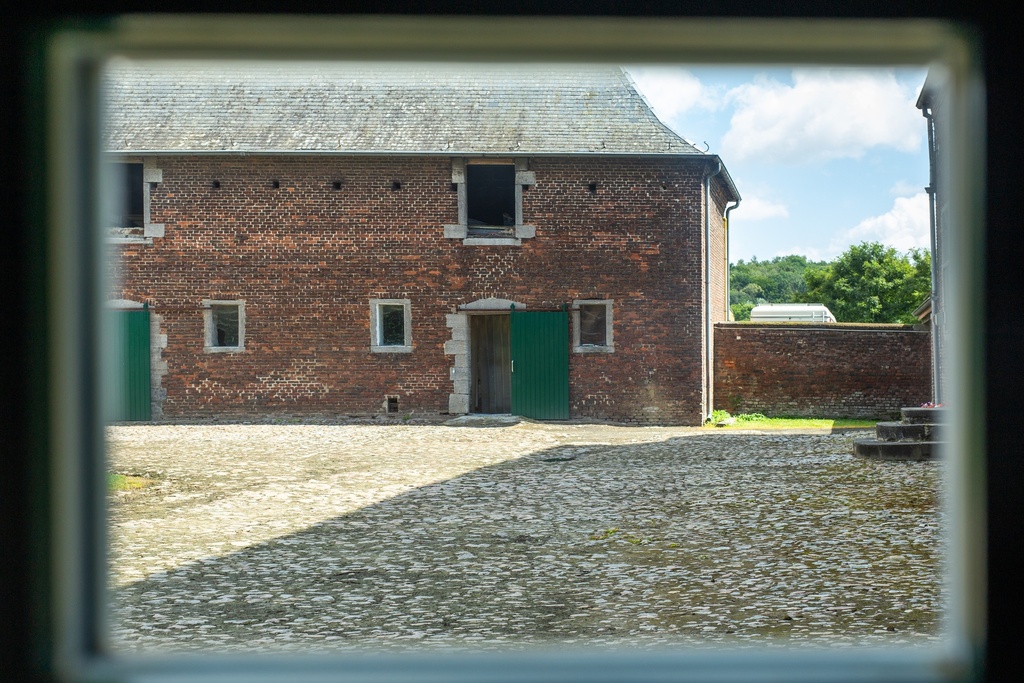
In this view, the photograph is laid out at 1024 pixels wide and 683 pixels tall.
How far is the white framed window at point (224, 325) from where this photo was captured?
17141 millimetres

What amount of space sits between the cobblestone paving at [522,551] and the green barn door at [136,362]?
5.35 meters

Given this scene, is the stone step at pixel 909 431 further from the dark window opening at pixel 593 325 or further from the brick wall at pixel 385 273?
the dark window opening at pixel 593 325

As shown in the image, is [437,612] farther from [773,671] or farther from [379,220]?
[379,220]

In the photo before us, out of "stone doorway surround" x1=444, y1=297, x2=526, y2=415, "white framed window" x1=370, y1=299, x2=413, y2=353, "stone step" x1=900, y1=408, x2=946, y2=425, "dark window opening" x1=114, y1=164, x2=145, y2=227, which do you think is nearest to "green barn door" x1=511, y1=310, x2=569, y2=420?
"stone doorway surround" x1=444, y1=297, x2=526, y2=415

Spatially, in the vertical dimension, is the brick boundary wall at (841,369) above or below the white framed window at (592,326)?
below

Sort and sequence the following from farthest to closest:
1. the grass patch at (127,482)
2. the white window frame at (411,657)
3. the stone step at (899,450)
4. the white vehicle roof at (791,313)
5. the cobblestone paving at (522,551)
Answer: the white vehicle roof at (791,313) → the stone step at (899,450) → the grass patch at (127,482) → the cobblestone paving at (522,551) → the white window frame at (411,657)

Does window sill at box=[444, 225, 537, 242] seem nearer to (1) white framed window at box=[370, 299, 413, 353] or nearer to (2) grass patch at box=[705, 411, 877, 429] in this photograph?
(1) white framed window at box=[370, 299, 413, 353]

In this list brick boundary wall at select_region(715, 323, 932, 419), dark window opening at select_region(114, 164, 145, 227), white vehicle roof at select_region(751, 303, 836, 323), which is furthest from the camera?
white vehicle roof at select_region(751, 303, 836, 323)

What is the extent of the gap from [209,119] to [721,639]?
1569 centimetres

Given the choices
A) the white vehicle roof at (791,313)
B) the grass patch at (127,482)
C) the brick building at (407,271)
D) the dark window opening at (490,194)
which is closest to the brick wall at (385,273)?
the brick building at (407,271)

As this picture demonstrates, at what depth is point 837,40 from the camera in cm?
166

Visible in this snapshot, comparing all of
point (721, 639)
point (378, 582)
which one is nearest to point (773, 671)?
point (721, 639)

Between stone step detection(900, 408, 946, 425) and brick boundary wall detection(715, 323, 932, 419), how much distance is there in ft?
18.2

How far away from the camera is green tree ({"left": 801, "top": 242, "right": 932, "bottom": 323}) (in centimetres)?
5072
